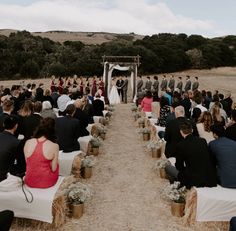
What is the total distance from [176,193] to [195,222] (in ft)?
1.98

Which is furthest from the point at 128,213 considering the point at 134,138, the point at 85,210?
the point at 134,138

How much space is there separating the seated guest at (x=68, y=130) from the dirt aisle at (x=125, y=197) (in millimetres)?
886

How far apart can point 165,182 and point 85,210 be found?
225 centimetres

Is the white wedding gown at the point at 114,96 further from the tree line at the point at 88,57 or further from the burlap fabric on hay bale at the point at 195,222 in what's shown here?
the burlap fabric on hay bale at the point at 195,222

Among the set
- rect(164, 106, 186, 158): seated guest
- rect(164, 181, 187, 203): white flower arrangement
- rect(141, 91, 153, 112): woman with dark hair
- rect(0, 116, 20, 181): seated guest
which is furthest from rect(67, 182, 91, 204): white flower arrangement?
rect(141, 91, 153, 112): woman with dark hair

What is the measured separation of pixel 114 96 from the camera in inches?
922

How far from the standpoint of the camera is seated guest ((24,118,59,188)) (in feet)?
18.0

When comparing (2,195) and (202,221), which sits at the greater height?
(2,195)

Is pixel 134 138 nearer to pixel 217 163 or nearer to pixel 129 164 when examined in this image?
pixel 129 164

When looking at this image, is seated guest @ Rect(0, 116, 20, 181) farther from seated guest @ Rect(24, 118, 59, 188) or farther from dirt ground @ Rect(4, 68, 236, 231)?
dirt ground @ Rect(4, 68, 236, 231)

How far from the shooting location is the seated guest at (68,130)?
25.1 ft

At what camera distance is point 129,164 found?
9.45 meters

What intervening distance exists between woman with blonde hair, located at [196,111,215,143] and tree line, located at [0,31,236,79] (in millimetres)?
31483

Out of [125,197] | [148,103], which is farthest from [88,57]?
[125,197]
